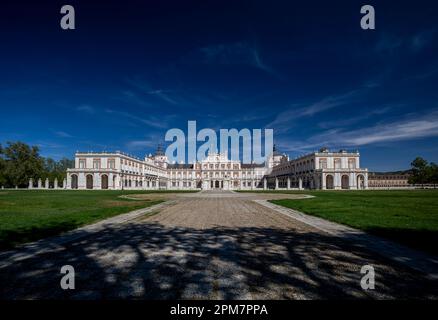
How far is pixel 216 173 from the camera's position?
360ft

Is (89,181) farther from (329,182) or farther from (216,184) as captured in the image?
(329,182)

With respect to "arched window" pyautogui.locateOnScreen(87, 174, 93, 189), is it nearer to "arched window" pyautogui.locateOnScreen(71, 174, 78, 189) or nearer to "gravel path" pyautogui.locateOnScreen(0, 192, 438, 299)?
"arched window" pyautogui.locateOnScreen(71, 174, 78, 189)

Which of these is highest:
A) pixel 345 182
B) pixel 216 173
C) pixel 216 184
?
pixel 216 173

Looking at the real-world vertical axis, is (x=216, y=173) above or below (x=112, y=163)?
below

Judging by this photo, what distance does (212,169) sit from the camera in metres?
110

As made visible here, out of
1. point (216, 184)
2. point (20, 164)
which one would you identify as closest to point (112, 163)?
point (20, 164)

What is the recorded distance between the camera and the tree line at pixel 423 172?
255 feet

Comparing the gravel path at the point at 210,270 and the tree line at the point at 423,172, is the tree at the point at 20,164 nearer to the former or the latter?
the gravel path at the point at 210,270

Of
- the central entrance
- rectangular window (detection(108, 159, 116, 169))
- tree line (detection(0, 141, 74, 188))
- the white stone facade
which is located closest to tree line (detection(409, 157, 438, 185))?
the white stone facade

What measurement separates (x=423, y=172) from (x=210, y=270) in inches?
3827

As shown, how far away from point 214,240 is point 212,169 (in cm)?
10327

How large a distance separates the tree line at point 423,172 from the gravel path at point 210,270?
92.0m

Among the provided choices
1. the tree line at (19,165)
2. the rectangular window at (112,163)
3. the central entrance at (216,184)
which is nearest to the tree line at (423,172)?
the central entrance at (216,184)
